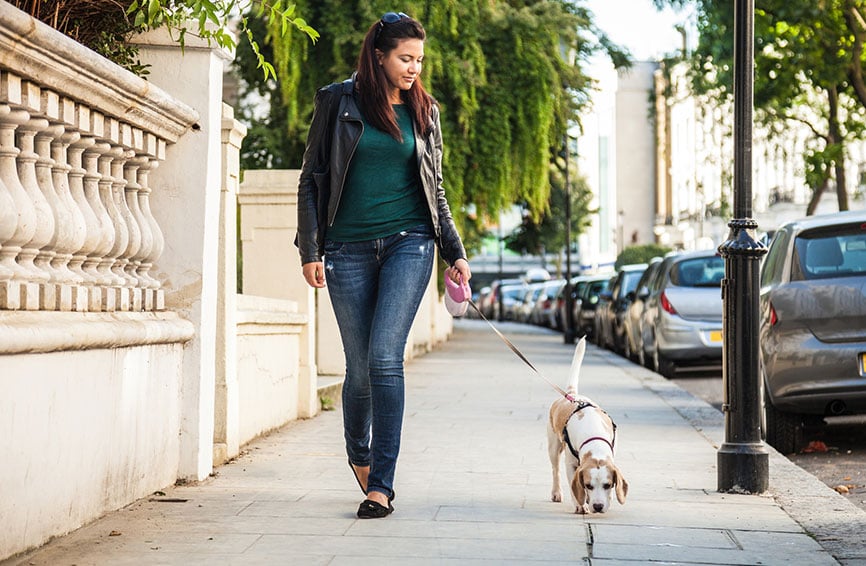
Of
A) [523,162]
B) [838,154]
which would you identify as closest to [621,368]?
[523,162]

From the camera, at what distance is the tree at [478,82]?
19500 mm

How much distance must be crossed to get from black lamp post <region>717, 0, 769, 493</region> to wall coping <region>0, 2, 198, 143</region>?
9.12 feet

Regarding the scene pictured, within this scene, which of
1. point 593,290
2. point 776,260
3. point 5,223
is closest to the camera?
point 5,223

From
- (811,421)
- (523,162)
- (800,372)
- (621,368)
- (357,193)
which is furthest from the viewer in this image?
(523,162)

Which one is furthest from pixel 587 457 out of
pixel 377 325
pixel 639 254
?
pixel 639 254

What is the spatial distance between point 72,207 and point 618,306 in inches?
809

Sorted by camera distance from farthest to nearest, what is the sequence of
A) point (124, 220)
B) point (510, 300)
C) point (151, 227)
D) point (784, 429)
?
1. point (510, 300)
2. point (784, 429)
3. point (151, 227)
4. point (124, 220)

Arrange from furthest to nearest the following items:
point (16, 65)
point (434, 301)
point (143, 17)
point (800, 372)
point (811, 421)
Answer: point (434, 301) → point (811, 421) → point (800, 372) → point (143, 17) → point (16, 65)

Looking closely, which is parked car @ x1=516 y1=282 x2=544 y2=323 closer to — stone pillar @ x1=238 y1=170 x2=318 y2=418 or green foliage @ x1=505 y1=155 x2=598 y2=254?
green foliage @ x1=505 y1=155 x2=598 y2=254

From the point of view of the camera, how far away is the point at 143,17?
22.1 feet

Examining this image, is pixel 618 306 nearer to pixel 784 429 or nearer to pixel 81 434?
Answer: pixel 784 429

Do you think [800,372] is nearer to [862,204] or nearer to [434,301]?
[434,301]

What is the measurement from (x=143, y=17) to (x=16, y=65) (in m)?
1.97

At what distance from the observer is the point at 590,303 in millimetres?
34062
